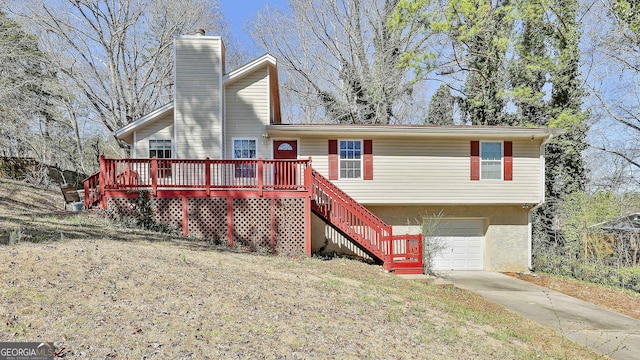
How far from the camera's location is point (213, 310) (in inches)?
183

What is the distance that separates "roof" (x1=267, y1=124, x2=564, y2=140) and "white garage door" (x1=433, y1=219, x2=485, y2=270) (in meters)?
3.43

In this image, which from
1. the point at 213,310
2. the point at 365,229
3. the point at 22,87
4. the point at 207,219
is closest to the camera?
the point at 213,310

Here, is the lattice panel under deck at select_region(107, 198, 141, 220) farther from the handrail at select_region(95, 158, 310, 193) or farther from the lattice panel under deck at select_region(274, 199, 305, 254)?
the lattice panel under deck at select_region(274, 199, 305, 254)

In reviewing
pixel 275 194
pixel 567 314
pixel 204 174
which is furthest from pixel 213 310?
pixel 567 314

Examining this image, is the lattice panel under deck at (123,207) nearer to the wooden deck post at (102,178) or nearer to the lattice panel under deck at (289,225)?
the wooden deck post at (102,178)

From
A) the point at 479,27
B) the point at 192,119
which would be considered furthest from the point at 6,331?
the point at 479,27

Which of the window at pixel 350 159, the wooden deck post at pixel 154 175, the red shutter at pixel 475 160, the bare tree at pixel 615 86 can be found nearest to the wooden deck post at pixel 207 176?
the wooden deck post at pixel 154 175

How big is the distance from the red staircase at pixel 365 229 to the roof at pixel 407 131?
214 centimetres

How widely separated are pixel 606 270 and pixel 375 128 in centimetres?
910

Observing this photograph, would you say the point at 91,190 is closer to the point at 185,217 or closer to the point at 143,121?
the point at 143,121

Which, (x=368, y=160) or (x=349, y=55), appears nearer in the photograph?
(x=368, y=160)

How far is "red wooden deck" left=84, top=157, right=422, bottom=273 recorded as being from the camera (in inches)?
387

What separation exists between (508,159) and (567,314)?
592cm

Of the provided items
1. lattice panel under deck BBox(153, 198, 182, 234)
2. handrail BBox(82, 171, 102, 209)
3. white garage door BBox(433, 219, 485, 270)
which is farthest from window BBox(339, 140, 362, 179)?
handrail BBox(82, 171, 102, 209)
